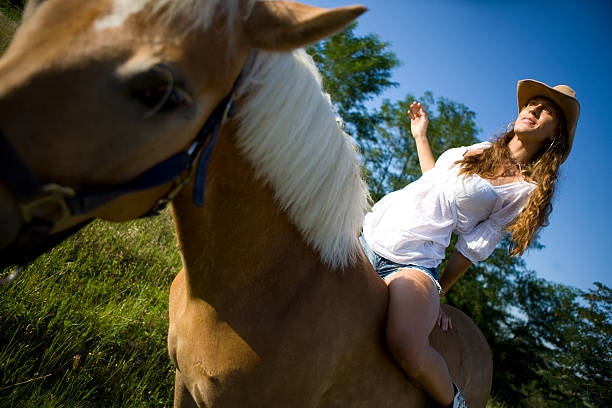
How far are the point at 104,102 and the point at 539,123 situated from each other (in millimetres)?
3018

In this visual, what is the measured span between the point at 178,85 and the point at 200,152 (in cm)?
25

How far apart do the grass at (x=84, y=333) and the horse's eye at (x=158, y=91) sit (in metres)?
2.04

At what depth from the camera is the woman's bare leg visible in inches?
72.5

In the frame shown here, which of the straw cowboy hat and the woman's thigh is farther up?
the straw cowboy hat

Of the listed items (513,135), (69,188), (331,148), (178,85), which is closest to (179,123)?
(178,85)

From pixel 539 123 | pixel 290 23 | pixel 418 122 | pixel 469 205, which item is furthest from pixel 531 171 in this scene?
pixel 290 23

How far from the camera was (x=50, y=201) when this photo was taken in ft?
3.17

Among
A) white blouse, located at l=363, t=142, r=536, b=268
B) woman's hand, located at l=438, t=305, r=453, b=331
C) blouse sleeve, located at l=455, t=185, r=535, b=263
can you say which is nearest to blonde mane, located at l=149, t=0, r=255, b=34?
white blouse, located at l=363, t=142, r=536, b=268

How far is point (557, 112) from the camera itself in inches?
110

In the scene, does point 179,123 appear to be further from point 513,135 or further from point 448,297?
point 448,297

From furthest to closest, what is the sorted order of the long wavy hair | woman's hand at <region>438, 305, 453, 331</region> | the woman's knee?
woman's hand at <region>438, 305, 453, 331</region> < the long wavy hair < the woman's knee

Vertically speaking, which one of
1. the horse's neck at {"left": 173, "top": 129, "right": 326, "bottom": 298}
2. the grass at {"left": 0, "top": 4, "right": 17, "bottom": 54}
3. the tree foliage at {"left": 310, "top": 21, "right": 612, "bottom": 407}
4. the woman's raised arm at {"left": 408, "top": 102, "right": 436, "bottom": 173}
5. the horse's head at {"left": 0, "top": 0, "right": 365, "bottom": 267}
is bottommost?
the tree foliage at {"left": 310, "top": 21, "right": 612, "bottom": 407}

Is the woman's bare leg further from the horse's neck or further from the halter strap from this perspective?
the halter strap

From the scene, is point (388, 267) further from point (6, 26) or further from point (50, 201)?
point (6, 26)
